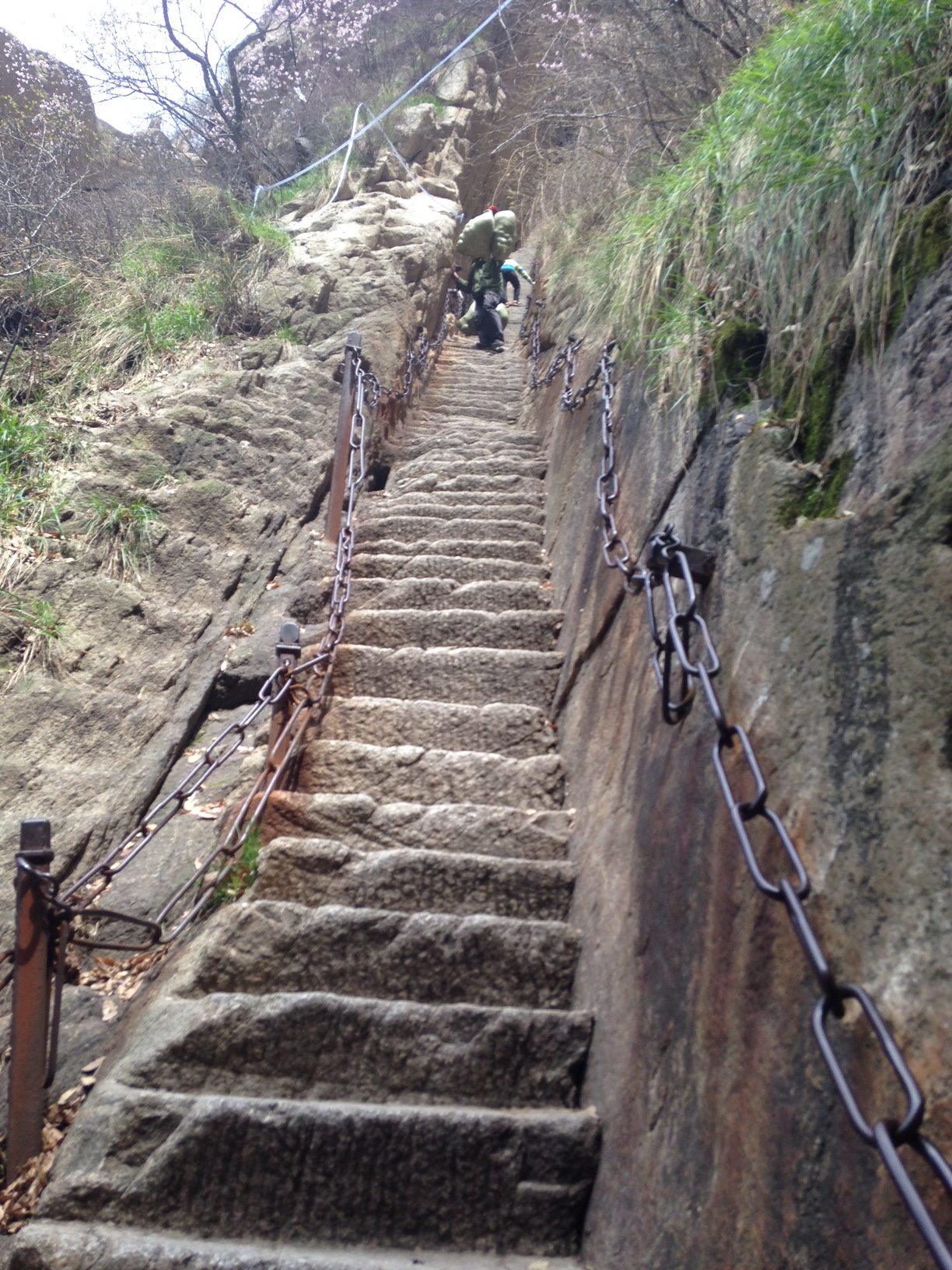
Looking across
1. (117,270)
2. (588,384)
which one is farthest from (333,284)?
(588,384)

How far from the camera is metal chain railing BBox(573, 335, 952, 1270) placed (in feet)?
2.77

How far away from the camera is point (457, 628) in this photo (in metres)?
4.24

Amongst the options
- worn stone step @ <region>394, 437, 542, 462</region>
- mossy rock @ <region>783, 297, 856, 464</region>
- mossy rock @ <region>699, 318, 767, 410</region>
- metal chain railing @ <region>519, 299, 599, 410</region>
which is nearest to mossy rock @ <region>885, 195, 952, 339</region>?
mossy rock @ <region>783, 297, 856, 464</region>

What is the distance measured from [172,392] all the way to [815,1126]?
5.96 meters

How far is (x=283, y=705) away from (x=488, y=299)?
8.25 meters

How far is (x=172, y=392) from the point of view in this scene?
5.92 meters

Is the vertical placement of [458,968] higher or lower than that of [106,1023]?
higher

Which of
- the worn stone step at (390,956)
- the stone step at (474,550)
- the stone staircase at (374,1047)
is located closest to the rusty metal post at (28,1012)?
the stone staircase at (374,1047)

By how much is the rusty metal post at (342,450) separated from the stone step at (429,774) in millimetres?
2019

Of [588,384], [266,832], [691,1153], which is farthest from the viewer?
[588,384]

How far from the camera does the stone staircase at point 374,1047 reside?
1920 millimetres

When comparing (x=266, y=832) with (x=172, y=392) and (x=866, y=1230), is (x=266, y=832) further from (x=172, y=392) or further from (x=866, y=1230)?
(x=172, y=392)

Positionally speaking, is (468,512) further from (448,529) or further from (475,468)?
(475,468)

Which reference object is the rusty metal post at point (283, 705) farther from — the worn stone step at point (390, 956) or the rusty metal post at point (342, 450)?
the rusty metal post at point (342, 450)
